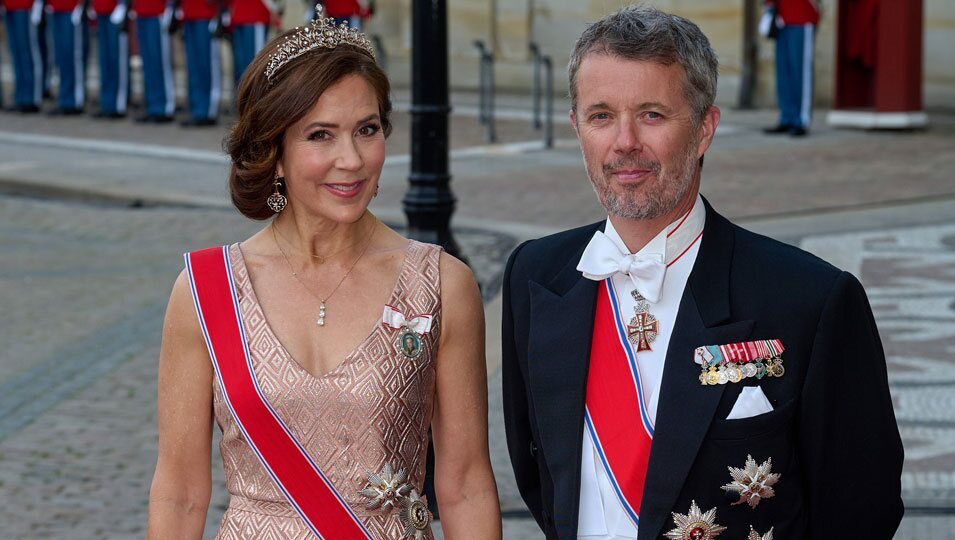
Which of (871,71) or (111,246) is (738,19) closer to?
(871,71)

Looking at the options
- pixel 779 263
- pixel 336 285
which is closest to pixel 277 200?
pixel 336 285

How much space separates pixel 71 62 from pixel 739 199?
11808 mm

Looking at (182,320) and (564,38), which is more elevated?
(564,38)

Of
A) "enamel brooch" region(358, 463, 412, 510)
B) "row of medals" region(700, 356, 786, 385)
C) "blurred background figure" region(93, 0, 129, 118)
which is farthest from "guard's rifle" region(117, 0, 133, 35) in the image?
"row of medals" region(700, 356, 786, 385)

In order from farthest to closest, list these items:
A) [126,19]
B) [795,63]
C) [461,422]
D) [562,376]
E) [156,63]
A: [126,19] → [156,63] → [795,63] → [461,422] → [562,376]

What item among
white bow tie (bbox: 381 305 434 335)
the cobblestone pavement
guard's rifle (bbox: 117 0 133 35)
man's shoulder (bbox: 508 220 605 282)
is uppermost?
guard's rifle (bbox: 117 0 133 35)

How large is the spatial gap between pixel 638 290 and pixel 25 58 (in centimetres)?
2024

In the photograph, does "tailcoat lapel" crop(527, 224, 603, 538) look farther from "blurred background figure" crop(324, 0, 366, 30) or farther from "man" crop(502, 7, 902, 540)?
"blurred background figure" crop(324, 0, 366, 30)

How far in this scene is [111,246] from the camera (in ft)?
37.2

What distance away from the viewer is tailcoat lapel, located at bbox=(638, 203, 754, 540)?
2812mm

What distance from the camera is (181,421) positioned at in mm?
3162

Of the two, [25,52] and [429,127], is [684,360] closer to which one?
[429,127]

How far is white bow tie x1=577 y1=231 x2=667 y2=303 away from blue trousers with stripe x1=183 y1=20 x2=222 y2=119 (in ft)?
56.1

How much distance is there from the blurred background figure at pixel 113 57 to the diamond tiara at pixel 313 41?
59.4 feet
